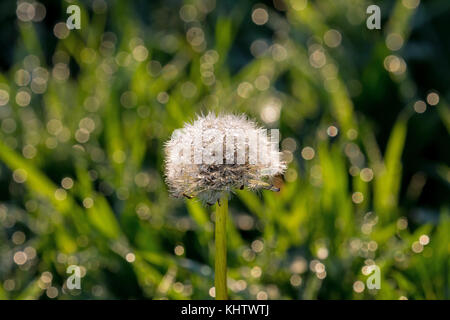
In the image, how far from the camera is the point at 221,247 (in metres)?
0.79

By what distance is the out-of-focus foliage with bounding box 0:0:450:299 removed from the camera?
1253mm

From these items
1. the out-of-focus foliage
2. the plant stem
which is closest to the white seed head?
the plant stem

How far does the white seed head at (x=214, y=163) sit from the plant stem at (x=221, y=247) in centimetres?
2

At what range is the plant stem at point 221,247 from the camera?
0.77m

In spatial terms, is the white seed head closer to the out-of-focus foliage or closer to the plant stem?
the plant stem

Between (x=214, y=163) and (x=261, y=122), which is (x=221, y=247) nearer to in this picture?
(x=214, y=163)

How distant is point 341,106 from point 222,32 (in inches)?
18.4

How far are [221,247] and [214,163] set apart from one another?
11 cm

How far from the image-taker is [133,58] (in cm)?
193

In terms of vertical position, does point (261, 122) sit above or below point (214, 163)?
above

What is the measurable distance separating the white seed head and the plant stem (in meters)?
0.02

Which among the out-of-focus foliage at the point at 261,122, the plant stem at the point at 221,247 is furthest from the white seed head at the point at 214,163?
the out-of-focus foliage at the point at 261,122

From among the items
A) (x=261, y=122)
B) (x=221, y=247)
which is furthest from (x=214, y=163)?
(x=261, y=122)

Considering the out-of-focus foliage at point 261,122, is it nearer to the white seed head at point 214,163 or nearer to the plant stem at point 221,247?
the plant stem at point 221,247
